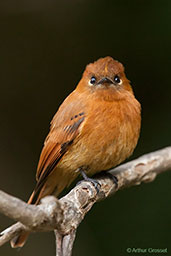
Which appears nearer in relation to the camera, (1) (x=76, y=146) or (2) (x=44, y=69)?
(1) (x=76, y=146)

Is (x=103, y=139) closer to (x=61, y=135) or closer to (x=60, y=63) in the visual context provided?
(x=61, y=135)

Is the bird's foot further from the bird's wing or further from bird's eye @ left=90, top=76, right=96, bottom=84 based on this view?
bird's eye @ left=90, top=76, right=96, bottom=84

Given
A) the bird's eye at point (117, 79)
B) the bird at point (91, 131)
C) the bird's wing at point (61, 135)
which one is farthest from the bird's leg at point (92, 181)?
the bird's eye at point (117, 79)

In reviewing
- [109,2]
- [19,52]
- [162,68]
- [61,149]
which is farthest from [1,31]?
[61,149]

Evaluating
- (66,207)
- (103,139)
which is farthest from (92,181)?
(66,207)

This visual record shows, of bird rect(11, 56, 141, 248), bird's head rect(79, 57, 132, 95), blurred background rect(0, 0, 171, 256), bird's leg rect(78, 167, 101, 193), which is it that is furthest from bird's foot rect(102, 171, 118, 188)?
blurred background rect(0, 0, 171, 256)

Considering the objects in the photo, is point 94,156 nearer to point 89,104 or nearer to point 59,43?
point 89,104
